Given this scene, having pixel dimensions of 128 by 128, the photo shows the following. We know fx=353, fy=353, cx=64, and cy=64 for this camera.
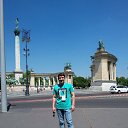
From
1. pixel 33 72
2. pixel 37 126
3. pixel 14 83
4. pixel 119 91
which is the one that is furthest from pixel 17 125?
pixel 33 72

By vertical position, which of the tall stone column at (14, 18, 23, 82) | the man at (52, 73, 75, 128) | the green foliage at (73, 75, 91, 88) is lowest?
the man at (52, 73, 75, 128)

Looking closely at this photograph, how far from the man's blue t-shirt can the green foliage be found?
167 m

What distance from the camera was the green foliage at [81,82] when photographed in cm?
17588

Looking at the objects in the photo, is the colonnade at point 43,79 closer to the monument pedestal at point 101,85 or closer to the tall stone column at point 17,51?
the tall stone column at point 17,51

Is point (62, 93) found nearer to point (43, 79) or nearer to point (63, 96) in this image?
point (63, 96)

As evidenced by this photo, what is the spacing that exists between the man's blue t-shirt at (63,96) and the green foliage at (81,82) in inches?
6568

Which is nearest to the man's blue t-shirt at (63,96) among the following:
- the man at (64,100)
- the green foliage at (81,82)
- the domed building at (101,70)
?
the man at (64,100)

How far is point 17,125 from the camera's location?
1126cm

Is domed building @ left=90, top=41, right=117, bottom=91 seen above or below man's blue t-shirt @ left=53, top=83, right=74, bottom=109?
above

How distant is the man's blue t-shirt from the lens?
28.2 ft

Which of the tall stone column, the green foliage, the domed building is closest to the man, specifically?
the domed building

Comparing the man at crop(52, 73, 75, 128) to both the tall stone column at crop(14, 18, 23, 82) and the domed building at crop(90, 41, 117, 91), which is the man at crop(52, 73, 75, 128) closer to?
the domed building at crop(90, 41, 117, 91)

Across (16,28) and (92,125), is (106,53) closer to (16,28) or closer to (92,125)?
(16,28)

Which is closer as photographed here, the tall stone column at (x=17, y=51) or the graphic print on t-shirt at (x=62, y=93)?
the graphic print on t-shirt at (x=62, y=93)
